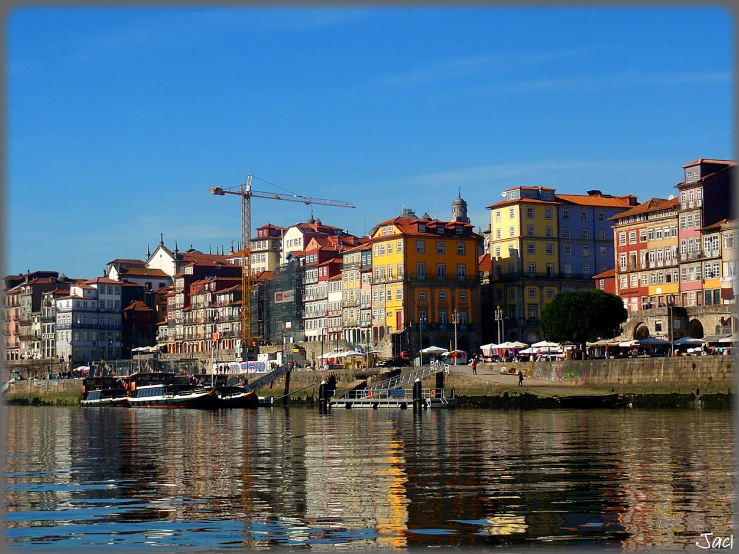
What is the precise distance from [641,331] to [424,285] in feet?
96.9

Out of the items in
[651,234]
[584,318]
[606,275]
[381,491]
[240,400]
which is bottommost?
[240,400]

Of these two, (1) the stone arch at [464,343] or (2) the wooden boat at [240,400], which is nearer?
(2) the wooden boat at [240,400]

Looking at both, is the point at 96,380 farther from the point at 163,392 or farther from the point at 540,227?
the point at 540,227

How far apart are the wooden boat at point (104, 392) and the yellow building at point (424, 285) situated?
24685 mm

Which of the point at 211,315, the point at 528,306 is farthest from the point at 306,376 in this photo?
the point at 211,315

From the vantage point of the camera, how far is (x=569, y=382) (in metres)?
77.4

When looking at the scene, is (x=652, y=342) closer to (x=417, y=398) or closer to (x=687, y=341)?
(x=687, y=341)

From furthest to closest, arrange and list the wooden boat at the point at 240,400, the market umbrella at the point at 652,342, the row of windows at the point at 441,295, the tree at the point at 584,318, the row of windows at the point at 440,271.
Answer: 1. the row of windows at the point at 440,271
2. the row of windows at the point at 441,295
3. the wooden boat at the point at 240,400
4. the tree at the point at 584,318
5. the market umbrella at the point at 652,342

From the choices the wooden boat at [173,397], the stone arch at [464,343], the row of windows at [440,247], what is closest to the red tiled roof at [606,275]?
the row of windows at [440,247]

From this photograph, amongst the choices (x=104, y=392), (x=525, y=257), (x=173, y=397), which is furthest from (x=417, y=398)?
(x=104, y=392)

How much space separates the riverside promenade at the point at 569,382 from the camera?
65.7m

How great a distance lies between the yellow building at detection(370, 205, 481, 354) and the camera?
11544 cm

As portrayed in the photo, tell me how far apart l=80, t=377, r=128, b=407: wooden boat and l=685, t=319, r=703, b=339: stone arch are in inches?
1941

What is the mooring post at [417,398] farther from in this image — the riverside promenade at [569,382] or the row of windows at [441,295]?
the row of windows at [441,295]
